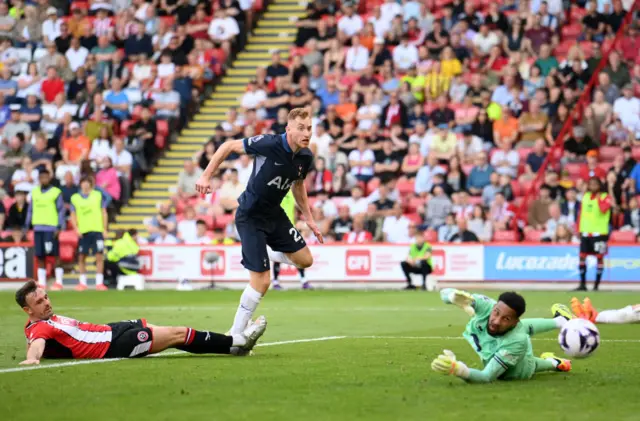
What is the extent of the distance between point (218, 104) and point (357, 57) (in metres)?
4.47

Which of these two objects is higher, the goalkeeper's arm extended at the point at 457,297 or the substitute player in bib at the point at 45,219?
the goalkeeper's arm extended at the point at 457,297

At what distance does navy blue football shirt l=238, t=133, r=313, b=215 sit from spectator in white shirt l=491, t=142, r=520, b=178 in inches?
608

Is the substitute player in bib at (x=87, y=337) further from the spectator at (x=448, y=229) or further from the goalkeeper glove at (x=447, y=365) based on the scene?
the spectator at (x=448, y=229)

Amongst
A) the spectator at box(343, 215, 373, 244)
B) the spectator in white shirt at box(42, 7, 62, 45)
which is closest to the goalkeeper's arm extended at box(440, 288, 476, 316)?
the spectator at box(343, 215, 373, 244)

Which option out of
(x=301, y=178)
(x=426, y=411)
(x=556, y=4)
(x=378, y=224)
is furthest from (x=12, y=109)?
(x=426, y=411)

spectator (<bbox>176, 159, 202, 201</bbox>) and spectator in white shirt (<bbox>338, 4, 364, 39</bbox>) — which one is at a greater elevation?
spectator in white shirt (<bbox>338, 4, 364, 39</bbox>)

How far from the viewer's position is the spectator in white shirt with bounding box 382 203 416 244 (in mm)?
26219

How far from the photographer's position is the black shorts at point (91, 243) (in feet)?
83.7

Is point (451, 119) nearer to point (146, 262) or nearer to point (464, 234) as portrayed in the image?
point (464, 234)

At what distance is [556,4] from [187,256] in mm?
10486

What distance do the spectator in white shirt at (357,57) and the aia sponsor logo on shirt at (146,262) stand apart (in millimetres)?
7108

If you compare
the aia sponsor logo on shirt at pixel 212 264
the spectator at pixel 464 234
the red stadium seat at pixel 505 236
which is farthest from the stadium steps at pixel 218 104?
the red stadium seat at pixel 505 236

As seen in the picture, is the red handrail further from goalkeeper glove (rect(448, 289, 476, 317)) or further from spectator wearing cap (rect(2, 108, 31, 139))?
goalkeeper glove (rect(448, 289, 476, 317))

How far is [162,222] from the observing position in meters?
27.6
